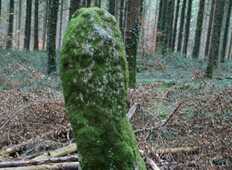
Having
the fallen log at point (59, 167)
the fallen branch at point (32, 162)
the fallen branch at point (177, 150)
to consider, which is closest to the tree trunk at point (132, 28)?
the fallen branch at point (177, 150)

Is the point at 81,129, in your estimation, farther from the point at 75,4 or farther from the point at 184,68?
the point at 184,68

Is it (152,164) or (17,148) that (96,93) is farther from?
(17,148)

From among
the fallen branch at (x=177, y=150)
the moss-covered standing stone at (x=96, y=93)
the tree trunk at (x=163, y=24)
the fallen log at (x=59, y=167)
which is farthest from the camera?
the tree trunk at (x=163, y=24)

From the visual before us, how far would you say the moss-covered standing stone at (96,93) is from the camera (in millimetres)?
4797

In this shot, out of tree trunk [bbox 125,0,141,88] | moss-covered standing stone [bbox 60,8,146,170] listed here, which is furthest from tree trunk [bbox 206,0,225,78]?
moss-covered standing stone [bbox 60,8,146,170]

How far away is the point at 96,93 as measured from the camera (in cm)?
480

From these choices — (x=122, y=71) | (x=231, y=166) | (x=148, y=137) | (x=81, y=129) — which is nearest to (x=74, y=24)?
(x=122, y=71)

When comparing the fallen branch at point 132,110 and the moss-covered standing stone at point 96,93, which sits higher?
the moss-covered standing stone at point 96,93

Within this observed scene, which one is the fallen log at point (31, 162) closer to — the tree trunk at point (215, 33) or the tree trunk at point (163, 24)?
the tree trunk at point (215, 33)

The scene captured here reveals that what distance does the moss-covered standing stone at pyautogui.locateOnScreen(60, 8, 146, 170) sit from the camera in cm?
480

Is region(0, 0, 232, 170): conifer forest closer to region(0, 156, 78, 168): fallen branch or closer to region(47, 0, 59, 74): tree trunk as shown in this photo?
region(0, 156, 78, 168): fallen branch

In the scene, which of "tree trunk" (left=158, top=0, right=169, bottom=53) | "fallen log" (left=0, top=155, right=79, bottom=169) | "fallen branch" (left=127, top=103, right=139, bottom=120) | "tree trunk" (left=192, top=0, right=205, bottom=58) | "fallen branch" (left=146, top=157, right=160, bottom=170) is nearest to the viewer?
"fallen log" (left=0, top=155, right=79, bottom=169)

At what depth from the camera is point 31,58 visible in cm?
2723

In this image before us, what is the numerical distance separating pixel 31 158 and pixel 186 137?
3.18 meters
